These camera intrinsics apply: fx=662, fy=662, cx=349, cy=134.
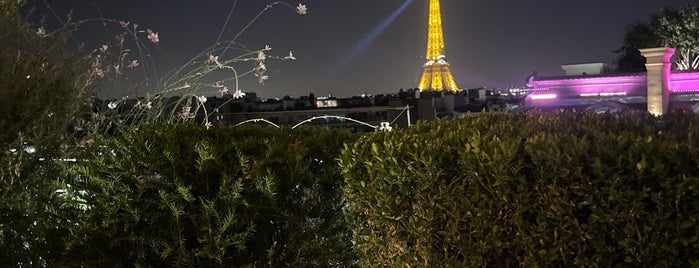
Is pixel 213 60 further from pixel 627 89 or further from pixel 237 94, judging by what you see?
pixel 627 89

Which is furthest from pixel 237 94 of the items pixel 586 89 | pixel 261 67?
pixel 586 89

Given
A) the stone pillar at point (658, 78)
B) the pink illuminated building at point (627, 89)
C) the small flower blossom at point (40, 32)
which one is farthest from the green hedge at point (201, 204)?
the stone pillar at point (658, 78)

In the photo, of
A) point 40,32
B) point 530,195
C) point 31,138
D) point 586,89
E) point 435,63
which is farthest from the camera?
point 435,63

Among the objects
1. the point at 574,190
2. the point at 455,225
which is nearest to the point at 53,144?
the point at 455,225

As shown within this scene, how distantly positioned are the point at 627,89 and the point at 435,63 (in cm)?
5422

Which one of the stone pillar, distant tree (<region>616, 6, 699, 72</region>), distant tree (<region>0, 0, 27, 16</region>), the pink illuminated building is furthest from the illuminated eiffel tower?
distant tree (<region>0, 0, 27, 16</region>)

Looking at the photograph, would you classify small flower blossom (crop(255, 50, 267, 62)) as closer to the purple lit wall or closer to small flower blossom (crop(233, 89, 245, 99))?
small flower blossom (crop(233, 89, 245, 99))

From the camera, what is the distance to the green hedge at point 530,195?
220 cm

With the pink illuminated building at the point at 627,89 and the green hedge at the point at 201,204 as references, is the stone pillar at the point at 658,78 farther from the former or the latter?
the green hedge at the point at 201,204

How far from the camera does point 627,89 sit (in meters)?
16.8

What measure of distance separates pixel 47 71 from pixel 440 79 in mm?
67534

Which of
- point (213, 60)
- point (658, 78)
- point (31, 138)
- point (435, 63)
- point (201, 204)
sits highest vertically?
point (435, 63)

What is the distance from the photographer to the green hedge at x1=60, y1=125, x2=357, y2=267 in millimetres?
3270

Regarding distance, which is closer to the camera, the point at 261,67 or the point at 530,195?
the point at 530,195
